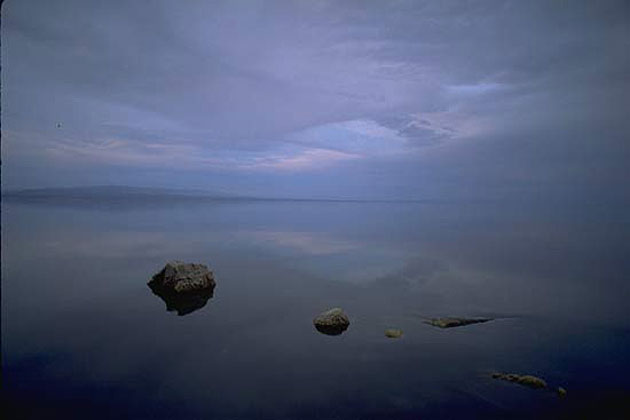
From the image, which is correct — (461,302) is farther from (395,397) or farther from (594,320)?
(395,397)

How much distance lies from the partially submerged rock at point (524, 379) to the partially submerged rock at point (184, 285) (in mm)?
16123

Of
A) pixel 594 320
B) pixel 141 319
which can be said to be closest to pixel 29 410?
pixel 141 319

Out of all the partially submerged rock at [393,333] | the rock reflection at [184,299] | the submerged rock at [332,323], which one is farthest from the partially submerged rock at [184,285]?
the partially submerged rock at [393,333]

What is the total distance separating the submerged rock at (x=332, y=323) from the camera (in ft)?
52.5

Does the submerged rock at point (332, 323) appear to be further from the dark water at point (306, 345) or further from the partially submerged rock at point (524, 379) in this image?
the partially submerged rock at point (524, 379)

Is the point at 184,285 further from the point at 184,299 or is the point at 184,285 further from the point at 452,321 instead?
the point at 452,321

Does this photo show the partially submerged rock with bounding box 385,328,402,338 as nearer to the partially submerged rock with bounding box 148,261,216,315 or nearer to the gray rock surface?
the partially submerged rock with bounding box 148,261,216,315

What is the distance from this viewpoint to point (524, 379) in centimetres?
1148

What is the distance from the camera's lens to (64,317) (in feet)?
54.7

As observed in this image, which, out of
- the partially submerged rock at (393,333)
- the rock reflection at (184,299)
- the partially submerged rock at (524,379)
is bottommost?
the rock reflection at (184,299)

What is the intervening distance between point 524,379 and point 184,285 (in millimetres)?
18875

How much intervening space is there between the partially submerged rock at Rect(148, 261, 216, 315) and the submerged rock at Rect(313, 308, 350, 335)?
307 inches

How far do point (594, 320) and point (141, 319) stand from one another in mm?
26682

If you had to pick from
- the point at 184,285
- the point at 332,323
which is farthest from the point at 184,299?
the point at 332,323
